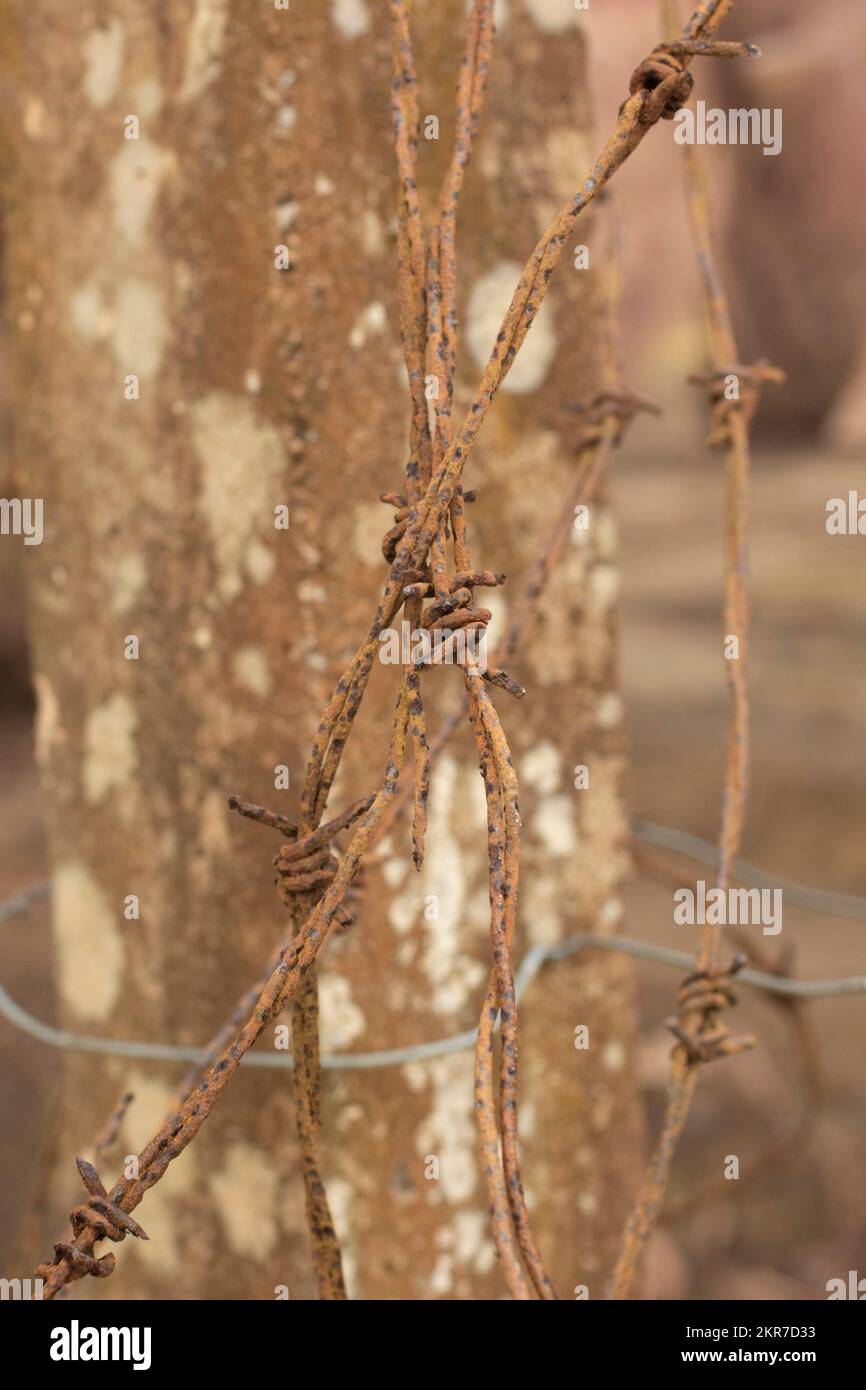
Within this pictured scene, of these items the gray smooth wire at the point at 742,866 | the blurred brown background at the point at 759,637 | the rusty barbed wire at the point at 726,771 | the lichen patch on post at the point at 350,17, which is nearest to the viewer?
the rusty barbed wire at the point at 726,771

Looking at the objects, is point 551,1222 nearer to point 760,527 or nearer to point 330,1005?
point 330,1005

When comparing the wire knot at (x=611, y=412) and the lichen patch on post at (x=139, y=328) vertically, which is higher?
the lichen patch on post at (x=139, y=328)

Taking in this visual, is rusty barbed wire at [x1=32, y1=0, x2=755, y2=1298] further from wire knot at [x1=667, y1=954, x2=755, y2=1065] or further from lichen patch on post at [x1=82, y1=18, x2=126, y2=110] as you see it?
lichen patch on post at [x1=82, y1=18, x2=126, y2=110]

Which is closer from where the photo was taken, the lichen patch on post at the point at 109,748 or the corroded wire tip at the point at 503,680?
the corroded wire tip at the point at 503,680

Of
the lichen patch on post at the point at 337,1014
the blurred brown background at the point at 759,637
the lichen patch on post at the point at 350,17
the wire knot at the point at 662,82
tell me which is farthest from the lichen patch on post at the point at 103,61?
the lichen patch on post at the point at 337,1014

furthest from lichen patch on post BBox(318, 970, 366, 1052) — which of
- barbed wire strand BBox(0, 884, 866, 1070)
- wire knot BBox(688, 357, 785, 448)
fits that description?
wire knot BBox(688, 357, 785, 448)

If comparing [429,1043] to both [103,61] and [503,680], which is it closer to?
[503,680]

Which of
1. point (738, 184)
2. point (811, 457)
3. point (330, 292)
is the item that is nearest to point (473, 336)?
point (330, 292)

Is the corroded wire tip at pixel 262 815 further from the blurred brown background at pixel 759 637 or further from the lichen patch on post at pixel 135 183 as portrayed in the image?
the blurred brown background at pixel 759 637
